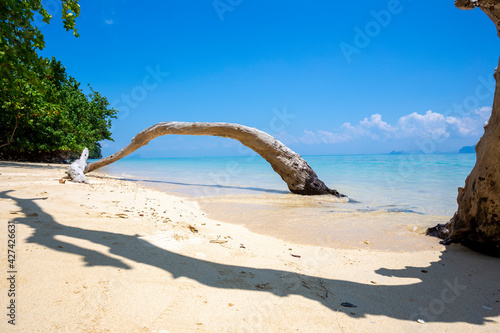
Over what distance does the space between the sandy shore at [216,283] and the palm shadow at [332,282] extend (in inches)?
0.4

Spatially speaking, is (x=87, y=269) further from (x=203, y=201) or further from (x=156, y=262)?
(x=203, y=201)

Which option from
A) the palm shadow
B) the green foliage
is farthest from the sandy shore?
the green foliage

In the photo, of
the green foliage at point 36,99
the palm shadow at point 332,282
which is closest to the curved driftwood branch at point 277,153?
the green foliage at point 36,99

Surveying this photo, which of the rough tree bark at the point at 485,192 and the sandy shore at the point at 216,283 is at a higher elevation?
the rough tree bark at the point at 485,192

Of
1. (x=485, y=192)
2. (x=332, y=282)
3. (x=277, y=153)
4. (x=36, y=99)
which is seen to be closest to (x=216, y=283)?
(x=332, y=282)

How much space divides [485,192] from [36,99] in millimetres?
14581

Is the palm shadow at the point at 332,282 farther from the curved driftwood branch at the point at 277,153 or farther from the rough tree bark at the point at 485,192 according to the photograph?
the curved driftwood branch at the point at 277,153

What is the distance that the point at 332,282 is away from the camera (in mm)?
2471

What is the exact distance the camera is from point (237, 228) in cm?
456

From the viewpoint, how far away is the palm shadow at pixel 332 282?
6.73 feet

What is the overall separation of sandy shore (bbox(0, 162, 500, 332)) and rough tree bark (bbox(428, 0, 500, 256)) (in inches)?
10.0

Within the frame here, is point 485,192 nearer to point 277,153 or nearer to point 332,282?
point 332,282

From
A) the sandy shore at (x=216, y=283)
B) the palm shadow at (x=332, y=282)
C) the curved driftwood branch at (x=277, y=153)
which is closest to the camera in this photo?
the sandy shore at (x=216, y=283)

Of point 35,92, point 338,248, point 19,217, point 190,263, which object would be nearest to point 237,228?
point 338,248
